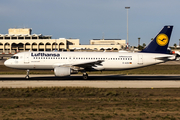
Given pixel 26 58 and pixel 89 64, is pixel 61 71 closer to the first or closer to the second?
pixel 89 64

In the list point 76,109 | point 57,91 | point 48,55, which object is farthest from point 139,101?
point 48,55

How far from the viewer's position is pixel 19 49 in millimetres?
153500

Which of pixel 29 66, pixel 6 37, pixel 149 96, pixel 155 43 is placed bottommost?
pixel 149 96

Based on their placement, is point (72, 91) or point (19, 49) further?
point (19, 49)

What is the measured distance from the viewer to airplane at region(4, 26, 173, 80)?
35.2 m

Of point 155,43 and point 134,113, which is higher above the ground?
point 155,43

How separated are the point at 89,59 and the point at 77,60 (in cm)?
179

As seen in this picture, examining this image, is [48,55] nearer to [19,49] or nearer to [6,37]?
[19,49]

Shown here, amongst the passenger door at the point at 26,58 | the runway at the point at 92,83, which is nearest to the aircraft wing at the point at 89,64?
the runway at the point at 92,83

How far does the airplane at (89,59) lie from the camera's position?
35.2 metres

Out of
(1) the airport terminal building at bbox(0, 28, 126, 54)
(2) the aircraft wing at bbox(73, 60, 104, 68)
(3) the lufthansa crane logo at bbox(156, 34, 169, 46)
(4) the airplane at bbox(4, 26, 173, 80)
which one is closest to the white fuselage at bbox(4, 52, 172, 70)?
(4) the airplane at bbox(4, 26, 173, 80)

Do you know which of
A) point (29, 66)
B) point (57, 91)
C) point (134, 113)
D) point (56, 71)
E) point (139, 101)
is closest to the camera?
point (134, 113)

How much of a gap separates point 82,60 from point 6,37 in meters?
140

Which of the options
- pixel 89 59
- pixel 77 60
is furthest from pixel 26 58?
pixel 89 59
